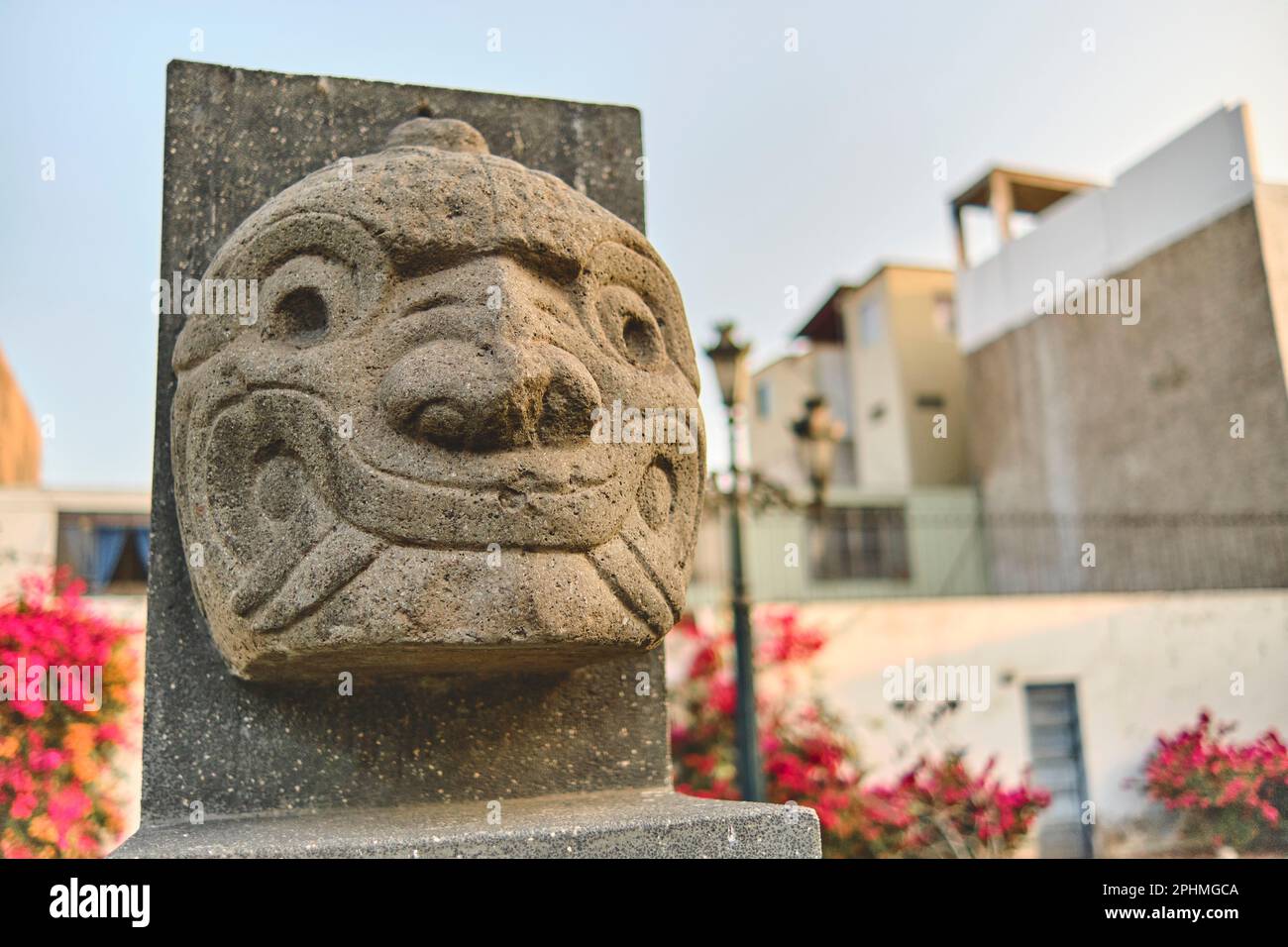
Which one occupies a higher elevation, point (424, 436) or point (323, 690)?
point (424, 436)

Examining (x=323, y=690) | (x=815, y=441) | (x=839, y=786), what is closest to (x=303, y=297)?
(x=323, y=690)

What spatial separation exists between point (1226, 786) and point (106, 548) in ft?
26.0

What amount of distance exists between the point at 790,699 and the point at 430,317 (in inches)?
202

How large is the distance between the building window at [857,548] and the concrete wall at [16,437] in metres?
7.87

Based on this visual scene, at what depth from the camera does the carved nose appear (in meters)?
1.64

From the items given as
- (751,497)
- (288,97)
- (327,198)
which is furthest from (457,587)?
(751,497)

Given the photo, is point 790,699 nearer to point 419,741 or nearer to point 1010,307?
point 419,741

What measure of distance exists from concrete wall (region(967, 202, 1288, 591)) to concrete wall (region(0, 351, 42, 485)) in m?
9.46

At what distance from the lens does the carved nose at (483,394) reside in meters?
1.64

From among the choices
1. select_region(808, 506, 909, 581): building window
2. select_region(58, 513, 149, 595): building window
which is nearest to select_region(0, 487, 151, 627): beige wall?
select_region(58, 513, 149, 595): building window

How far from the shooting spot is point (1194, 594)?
307 inches

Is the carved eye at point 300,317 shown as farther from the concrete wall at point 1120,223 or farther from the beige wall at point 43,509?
the concrete wall at point 1120,223

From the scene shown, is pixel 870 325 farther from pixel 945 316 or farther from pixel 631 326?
pixel 631 326

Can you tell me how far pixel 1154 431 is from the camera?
10.0 m
